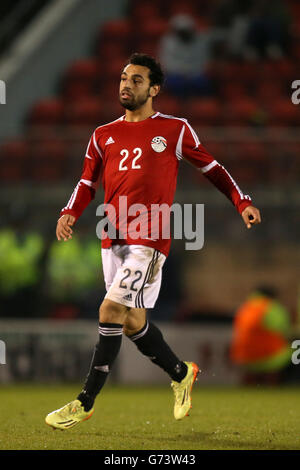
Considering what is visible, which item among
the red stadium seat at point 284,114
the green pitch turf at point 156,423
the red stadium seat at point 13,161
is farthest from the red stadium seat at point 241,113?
the green pitch turf at point 156,423

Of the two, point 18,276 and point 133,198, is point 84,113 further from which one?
point 133,198

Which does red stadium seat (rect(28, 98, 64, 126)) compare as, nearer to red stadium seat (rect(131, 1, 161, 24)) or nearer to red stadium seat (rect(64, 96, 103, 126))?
red stadium seat (rect(64, 96, 103, 126))

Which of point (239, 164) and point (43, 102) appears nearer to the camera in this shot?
point (239, 164)

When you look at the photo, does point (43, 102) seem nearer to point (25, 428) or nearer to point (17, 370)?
point (17, 370)

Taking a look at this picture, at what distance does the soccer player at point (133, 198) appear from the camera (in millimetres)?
5355

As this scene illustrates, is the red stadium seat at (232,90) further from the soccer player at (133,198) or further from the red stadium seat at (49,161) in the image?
the soccer player at (133,198)

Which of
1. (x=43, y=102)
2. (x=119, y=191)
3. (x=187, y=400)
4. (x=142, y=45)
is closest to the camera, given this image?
(x=119, y=191)

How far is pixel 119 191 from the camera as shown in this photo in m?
5.43

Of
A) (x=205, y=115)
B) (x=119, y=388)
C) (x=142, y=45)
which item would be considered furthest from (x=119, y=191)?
(x=142, y=45)

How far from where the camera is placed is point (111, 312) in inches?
210

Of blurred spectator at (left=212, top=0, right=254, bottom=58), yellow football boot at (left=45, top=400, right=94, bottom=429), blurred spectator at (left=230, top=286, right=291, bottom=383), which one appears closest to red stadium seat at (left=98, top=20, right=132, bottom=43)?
blurred spectator at (left=212, top=0, right=254, bottom=58)

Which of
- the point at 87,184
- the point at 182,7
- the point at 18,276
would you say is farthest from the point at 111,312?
the point at 182,7

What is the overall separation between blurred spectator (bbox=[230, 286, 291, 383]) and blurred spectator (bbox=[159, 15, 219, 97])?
4.29 metres

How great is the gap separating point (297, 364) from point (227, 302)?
1481mm
